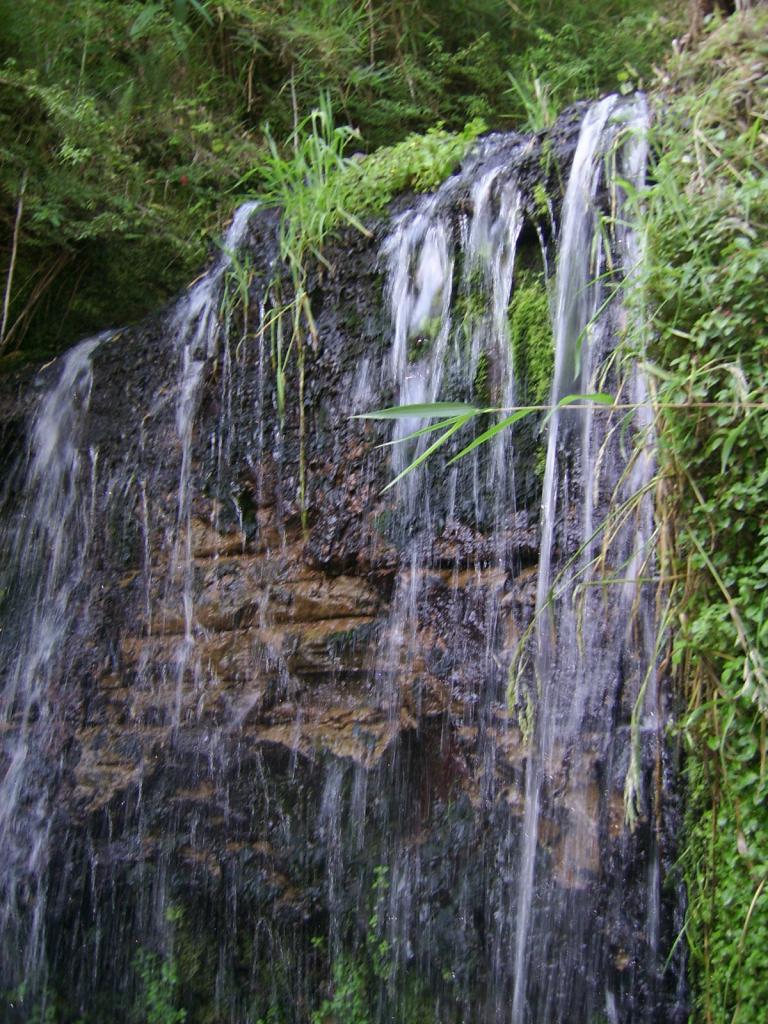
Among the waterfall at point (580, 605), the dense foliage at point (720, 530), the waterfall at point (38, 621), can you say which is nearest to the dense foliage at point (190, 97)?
the waterfall at point (38, 621)

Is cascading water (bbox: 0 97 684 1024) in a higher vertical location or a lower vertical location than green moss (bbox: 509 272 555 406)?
lower

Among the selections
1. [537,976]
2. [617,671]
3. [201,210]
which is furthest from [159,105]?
[537,976]

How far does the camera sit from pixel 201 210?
15.0 feet

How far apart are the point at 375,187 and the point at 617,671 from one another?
2.15 metres

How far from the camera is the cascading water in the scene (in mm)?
2643

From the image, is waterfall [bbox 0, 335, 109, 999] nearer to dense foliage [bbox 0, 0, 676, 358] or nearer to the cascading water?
the cascading water

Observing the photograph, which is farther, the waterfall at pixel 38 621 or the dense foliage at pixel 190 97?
the dense foliage at pixel 190 97

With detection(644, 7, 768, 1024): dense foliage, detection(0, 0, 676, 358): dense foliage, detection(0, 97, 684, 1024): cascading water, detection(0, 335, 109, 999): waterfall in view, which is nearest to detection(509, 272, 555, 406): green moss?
detection(0, 97, 684, 1024): cascading water

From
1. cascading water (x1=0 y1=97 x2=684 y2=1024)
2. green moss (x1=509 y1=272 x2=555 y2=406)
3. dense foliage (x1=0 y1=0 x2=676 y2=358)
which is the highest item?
dense foliage (x1=0 y1=0 x2=676 y2=358)

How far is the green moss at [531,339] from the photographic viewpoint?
3.02 metres

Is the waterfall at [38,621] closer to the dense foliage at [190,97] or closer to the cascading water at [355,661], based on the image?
the cascading water at [355,661]

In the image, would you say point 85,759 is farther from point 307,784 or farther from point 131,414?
point 131,414

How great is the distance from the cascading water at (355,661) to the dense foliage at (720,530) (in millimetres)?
151

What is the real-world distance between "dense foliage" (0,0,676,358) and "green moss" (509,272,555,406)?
4.48 ft
